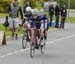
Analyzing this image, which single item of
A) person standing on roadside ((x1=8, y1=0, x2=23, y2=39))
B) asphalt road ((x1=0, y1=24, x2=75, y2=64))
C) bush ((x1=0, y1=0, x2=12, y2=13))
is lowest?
bush ((x1=0, y1=0, x2=12, y2=13))

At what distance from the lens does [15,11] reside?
22922 millimetres

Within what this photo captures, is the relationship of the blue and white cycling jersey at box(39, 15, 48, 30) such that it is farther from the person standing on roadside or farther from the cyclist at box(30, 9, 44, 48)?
the person standing on roadside

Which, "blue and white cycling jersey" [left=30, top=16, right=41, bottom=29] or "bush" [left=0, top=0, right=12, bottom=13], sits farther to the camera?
"bush" [left=0, top=0, right=12, bottom=13]

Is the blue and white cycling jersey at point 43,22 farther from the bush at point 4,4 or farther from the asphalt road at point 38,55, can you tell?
the bush at point 4,4

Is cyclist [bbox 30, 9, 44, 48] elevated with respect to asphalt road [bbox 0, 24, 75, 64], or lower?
elevated

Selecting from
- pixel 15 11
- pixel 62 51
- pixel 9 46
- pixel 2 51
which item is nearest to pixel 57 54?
pixel 62 51

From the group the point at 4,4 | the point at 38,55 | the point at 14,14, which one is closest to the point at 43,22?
the point at 38,55

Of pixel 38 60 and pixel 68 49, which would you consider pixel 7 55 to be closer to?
pixel 38 60

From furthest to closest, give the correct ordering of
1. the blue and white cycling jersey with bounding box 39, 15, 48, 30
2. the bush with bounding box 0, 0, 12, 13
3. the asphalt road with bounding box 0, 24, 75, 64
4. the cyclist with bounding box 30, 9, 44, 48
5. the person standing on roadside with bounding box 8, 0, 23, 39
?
1. the bush with bounding box 0, 0, 12, 13
2. the person standing on roadside with bounding box 8, 0, 23, 39
3. the blue and white cycling jersey with bounding box 39, 15, 48, 30
4. the cyclist with bounding box 30, 9, 44, 48
5. the asphalt road with bounding box 0, 24, 75, 64

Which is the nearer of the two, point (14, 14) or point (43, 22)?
point (43, 22)

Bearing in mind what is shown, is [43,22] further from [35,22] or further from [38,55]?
[38,55]

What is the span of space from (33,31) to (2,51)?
2.35m

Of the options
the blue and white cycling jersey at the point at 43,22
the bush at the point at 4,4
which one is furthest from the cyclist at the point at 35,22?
the bush at the point at 4,4

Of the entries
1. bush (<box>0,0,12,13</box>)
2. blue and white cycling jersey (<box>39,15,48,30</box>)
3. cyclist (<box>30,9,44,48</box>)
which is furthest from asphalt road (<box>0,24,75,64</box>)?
bush (<box>0,0,12,13</box>)
